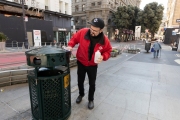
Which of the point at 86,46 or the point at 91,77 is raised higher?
the point at 86,46

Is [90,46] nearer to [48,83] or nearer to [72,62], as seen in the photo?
[48,83]

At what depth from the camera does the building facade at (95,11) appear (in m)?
36.8

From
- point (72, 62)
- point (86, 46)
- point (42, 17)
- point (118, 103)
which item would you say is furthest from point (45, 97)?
point (42, 17)

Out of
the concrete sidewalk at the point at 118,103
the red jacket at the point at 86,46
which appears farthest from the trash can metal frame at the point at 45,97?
the red jacket at the point at 86,46

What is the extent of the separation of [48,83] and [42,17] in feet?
65.1

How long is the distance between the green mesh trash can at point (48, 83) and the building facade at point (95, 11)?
35606 mm

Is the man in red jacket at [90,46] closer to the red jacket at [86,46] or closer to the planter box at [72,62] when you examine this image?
the red jacket at [86,46]

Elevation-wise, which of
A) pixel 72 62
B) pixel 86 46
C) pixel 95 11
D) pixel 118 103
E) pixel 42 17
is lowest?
pixel 118 103

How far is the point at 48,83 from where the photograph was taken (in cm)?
200

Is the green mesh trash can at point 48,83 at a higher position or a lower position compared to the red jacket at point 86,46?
lower

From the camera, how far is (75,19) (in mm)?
43125

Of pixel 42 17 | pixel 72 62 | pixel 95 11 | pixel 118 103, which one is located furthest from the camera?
pixel 95 11

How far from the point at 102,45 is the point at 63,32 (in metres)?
22.5

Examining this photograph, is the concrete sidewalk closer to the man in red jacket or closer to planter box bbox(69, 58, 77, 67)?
the man in red jacket
